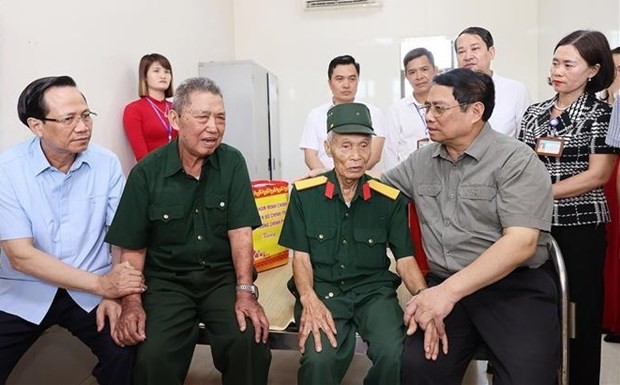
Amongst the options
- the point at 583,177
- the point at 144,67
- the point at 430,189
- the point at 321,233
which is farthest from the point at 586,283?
the point at 144,67

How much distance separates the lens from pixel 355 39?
5691 millimetres

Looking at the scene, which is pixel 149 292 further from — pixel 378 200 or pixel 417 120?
pixel 417 120

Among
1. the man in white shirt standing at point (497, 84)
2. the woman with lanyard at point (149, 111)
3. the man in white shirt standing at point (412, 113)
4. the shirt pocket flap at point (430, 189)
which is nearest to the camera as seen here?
the shirt pocket flap at point (430, 189)

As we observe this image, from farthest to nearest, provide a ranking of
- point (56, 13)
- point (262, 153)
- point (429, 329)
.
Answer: point (262, 153)
point (56, 13)
point (429, 329)

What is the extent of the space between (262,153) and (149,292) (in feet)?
10.3

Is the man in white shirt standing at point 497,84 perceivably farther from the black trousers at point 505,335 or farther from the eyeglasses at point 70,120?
the eyeglasses at point 70,120

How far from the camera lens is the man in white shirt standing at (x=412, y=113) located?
3150 mm

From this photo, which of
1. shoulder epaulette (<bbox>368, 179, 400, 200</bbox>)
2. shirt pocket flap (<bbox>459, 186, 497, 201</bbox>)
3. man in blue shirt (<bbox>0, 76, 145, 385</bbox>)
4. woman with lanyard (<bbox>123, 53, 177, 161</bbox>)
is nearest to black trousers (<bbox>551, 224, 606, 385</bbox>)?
shirt pocket flap (<bbox>459, 186, 497, 201</bbox>)

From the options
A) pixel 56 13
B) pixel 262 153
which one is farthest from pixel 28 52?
pixel 262 153

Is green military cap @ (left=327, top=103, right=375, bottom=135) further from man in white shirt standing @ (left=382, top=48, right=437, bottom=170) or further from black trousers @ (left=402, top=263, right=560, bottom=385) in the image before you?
man in white shirt standing @ (left=382, top=48, right=437, bottom=170)

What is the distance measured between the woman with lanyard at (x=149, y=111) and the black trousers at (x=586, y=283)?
7.98 ft

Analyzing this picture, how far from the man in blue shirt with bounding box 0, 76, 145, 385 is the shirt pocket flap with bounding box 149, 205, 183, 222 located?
0.70 ft

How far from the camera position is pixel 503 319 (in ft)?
5.69

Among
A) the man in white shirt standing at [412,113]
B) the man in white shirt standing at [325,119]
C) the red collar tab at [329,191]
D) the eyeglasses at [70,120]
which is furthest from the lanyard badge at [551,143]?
the eyeglasses at [70,120]
